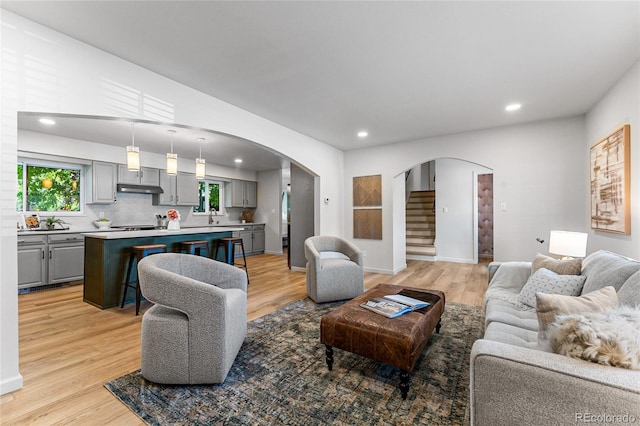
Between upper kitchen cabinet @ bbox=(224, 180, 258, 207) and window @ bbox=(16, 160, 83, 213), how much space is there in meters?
3.19

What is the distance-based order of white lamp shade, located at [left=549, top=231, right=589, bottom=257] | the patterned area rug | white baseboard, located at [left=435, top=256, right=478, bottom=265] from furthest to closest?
white baseboard, located at [left=435, top=256, right=478, bottom=265] → white lamp shade, located at [left=549, top=231, right=589, bottom=257] → the patterned area rug

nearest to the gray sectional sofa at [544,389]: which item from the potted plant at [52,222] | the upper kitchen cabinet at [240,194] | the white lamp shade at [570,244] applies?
the white lamp shade at [570,244]

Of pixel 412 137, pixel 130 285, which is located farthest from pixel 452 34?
pixel 130 285

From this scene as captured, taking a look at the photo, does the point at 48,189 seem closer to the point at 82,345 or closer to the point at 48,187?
the point at 48,187

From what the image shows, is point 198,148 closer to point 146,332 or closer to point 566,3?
point 146,332

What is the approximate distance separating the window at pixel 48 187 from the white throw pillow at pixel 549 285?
676 cm

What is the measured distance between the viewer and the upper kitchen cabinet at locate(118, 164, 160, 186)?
537 cm

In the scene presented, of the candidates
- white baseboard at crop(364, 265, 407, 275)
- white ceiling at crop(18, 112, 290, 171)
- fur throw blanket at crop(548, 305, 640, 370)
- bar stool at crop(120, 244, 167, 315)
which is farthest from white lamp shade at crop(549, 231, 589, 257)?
bar stool at crop(120, 244, 167, 315)

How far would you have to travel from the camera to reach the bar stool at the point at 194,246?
396cm

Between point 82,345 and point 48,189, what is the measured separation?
3791mm

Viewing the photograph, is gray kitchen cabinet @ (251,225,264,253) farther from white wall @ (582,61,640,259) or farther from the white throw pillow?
white wall @ (582,61,640,259)

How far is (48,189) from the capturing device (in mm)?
4715

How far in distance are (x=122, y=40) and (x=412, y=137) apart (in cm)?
415

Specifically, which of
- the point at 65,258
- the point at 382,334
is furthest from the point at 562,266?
the point at 65,258
